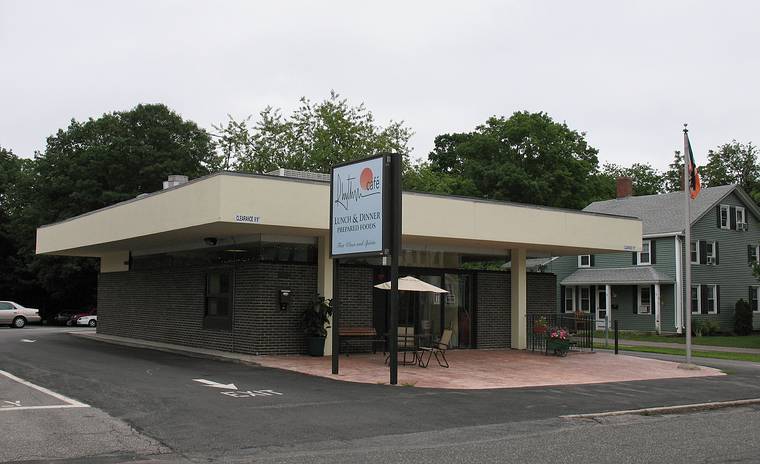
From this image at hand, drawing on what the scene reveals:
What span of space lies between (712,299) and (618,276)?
17.3ft

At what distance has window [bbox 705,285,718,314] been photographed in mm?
40688

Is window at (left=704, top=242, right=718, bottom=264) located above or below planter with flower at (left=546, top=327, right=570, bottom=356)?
above

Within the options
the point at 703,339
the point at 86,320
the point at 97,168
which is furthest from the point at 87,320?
the point at 703,339

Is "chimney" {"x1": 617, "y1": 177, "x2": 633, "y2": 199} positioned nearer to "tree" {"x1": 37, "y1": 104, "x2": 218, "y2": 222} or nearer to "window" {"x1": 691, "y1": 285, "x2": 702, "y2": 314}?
"window" {"x1": 691, "y1": 285, "x2": 702, "y2": 314}

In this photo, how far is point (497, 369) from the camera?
1834 centimetres

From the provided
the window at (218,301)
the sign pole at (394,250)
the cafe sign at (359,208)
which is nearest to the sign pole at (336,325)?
the cafe sign at (359,208)

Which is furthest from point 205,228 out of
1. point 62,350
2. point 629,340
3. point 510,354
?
point 629,340

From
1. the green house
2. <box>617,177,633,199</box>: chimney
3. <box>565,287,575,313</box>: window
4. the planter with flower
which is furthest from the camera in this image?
<box>617,177,633,199</box>: chimney

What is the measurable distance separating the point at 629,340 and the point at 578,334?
38.3ft

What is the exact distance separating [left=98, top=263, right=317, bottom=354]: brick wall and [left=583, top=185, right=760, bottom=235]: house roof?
25135mm

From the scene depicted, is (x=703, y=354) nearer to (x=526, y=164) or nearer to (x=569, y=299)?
(x=569, y=299)

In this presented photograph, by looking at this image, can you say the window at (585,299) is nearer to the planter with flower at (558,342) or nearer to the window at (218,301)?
the planter with flower at (558,342)

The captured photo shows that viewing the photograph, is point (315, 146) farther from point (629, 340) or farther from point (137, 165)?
point (629, 340)

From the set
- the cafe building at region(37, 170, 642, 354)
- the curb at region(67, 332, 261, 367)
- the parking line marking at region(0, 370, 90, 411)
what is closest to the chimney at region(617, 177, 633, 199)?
the cafe building at region(37, 170, 642, 354)
